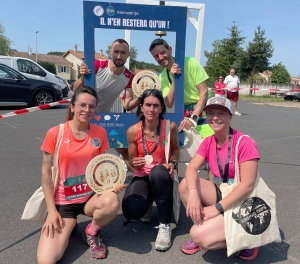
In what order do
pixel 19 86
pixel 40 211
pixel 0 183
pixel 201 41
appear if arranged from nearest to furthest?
pixel 40 211 → pixel 0 183 → pixel 201 41 → pixel 19 86

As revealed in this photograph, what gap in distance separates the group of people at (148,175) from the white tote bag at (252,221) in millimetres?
66

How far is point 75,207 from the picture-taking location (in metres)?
2.67

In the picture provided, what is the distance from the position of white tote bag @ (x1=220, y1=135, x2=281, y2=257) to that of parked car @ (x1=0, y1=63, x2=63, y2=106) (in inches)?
415

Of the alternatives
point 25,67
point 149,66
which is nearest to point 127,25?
point 149,66

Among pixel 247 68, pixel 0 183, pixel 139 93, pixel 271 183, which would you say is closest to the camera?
pixel 139 93

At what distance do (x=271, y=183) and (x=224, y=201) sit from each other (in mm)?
2384

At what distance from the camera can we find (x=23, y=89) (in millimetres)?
11383

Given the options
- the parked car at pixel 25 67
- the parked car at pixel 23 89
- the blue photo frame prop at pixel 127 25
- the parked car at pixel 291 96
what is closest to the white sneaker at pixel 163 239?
the blue photo frame prop at pixel 127 25

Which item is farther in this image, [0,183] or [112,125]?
[0,183]

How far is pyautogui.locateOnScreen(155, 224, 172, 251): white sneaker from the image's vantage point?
2658 millimetres

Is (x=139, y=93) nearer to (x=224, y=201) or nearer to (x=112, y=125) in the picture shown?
(x=112, y=125)

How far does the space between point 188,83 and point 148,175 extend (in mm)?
1288

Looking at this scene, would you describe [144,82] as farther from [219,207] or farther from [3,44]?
[3,44]

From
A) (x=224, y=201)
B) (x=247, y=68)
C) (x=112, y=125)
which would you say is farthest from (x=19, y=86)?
(x=247, y=68)
